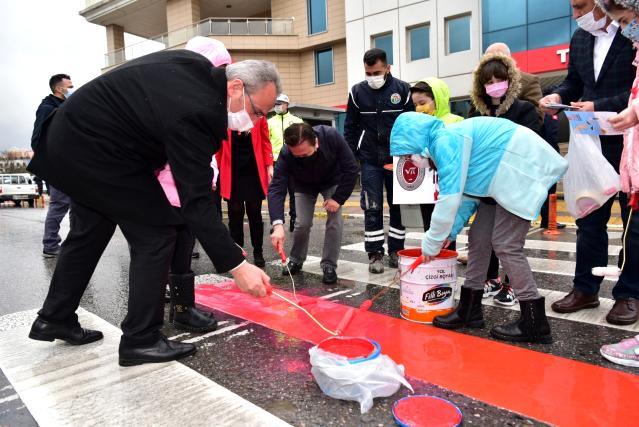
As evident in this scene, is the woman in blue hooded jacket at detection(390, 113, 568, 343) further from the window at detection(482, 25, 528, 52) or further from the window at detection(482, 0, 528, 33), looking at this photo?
the window at detection(482, 0, 528, 33)

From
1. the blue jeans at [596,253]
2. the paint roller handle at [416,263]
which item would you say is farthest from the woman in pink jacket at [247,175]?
the blue jeans at [596,253]

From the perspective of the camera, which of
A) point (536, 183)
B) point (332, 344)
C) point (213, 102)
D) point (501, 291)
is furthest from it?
point (501, 291)

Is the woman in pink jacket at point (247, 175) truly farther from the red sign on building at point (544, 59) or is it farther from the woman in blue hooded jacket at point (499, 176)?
the red sign on building at point (544, 59)

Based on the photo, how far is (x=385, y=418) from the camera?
1999 mm

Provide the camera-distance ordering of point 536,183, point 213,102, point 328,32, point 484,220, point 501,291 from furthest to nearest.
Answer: point 328,32 → point 501,291 → point 484,220 → point 536,183 → point 213,102

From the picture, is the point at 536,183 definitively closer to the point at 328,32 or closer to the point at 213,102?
the point at 213,102

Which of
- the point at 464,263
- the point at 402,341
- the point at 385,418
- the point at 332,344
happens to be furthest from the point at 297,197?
the point at 385,418

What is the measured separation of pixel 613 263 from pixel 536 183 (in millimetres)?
2537

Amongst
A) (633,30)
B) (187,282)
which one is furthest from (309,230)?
(633,30)

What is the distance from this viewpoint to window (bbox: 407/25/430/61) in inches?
734

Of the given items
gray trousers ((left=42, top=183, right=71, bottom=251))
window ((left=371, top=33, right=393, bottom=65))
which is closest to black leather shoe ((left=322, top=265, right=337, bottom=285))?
gray trousers ((left=42, top=183, right=71, bottom=251))

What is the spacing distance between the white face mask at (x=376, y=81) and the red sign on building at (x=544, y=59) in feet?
41.9

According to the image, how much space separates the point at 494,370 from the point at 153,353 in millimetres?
1796

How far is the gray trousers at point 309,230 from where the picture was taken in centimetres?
451
